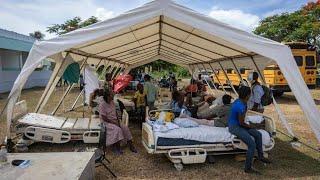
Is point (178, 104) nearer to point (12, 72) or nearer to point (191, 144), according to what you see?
point (191, 144)

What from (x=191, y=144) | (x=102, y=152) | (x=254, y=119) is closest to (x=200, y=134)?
(x=191, y=144)

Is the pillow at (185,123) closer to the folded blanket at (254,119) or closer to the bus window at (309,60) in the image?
the folded blanket at (254,119)

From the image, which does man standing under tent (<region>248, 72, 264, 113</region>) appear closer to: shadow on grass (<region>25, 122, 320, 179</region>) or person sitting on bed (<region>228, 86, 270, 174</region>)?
shadow on grass (<region>25, 122, 320, 179</region>)

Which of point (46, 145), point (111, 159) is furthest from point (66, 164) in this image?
point (46, 145)

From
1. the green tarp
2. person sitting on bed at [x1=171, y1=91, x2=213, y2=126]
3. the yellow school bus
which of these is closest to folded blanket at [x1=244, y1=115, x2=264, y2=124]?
person sitting on bed at [x1=171, y1=91, x2=213, y2=126]

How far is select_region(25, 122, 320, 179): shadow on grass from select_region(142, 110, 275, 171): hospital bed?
24 cm

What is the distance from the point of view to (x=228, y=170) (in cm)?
662

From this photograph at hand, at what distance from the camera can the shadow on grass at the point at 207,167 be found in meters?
6.33

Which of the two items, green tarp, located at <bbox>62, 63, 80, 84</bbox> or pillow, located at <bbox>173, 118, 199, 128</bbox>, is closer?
pillow, located at <bbox>173, 118, 199, 128</bbox>

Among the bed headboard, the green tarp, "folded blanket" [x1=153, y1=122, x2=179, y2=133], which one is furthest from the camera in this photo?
the green tarp

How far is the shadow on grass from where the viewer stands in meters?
6.33

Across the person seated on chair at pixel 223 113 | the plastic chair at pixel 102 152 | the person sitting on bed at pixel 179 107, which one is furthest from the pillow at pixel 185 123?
the plastic chair at pixel 102 152

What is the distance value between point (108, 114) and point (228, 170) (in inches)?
Answer: 119

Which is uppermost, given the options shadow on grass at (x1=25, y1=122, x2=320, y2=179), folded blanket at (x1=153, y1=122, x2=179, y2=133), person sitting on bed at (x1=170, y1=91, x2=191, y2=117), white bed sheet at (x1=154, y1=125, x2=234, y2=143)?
person sitting on bed at (x1=170, y1=91, x2=191, y2=117)
